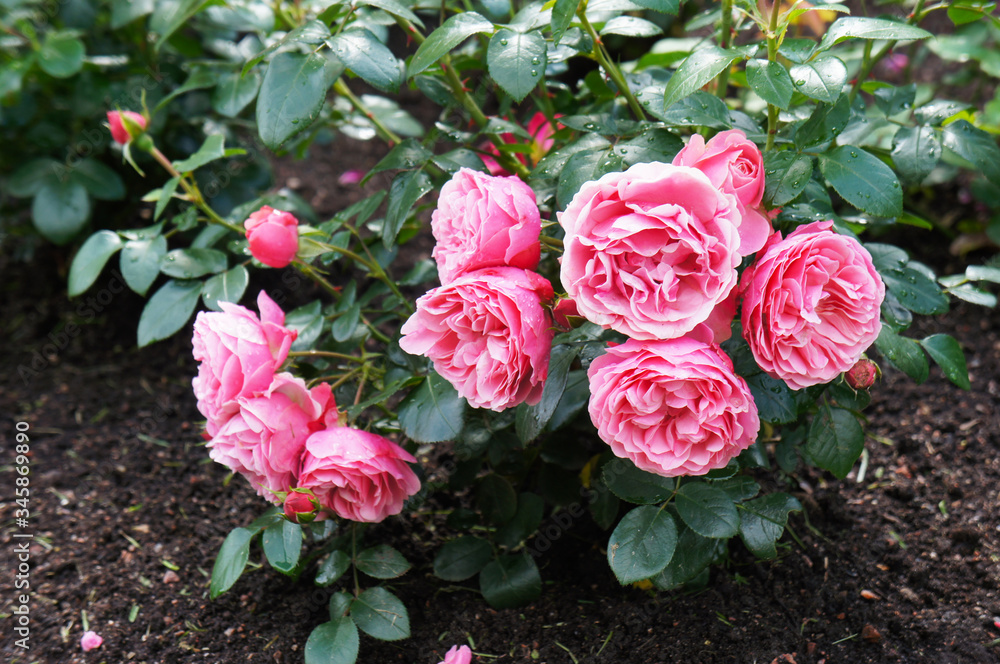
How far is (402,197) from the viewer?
1.22 metres

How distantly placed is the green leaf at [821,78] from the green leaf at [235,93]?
117 centimetres

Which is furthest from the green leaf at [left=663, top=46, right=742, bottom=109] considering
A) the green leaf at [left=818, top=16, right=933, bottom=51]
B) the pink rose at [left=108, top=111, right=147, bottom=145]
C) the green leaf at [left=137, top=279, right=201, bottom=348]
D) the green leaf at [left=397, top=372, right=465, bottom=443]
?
the pink rose at [left=108, top=111, right=147, bottom=145]

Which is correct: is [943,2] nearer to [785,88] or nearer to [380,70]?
[785,88]

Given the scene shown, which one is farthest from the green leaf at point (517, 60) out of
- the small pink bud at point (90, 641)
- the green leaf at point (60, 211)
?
the green leaf at point (60, 211)

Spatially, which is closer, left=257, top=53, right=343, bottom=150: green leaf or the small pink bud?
left=257, top=53, right=343, bottom=150: green leaf

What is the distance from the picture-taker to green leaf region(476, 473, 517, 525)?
1354 mm

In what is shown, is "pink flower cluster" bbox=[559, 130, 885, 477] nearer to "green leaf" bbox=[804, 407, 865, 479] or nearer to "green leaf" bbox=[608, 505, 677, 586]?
"green leaf" bbox=[608, 505, 677, 586]

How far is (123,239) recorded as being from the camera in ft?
5.24

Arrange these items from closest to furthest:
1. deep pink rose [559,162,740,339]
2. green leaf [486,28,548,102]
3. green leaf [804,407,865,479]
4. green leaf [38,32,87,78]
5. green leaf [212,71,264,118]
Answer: deep pink rose [559,162,740,339]
green leaf [486,28,548,102]
green leaf [804,407,865,479]
green leaf [212,71,264,118]
green leaf [38,32,87,78]

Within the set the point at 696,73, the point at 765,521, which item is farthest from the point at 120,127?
the point at 765,521

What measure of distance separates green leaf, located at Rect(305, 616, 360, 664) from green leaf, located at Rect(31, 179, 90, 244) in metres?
1.45

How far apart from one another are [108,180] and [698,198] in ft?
5.99

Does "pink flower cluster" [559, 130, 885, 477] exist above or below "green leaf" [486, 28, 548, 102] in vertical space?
below

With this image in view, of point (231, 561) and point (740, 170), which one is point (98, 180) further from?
point (740, 170)
